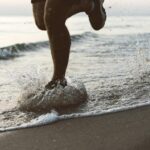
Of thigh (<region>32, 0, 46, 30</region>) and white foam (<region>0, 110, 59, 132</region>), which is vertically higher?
thigh (<region>32, 0, 46, 30</region>)

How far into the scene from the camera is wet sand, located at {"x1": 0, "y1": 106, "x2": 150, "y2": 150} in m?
3.74

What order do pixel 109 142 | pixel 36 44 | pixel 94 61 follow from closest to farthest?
pixel 109 142, pixel 94 61, pixel 36 44

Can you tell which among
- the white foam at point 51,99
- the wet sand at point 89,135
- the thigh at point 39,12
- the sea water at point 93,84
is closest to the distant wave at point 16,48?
the sea water at point 93,84

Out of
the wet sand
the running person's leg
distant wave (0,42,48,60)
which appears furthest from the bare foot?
distant wave (0,42,48,60)

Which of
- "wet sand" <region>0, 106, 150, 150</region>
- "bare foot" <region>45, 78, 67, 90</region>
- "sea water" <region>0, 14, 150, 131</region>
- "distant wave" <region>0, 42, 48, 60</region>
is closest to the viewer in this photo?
"wet sand" <region>0, 106, 150, 150</region>

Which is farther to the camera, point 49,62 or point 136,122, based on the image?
point 49,62

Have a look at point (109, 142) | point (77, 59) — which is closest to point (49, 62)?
point (77, 59)

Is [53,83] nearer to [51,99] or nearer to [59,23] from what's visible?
[51,99]

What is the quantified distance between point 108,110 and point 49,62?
16.3ft

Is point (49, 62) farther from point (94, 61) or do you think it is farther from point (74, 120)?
point (74, 120)

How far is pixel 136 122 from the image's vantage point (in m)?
4.30

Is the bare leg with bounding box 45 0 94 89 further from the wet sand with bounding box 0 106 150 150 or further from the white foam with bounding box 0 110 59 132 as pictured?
the wet sand with bounding box 0 106 150 150

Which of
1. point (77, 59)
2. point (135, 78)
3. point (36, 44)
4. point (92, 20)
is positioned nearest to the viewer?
point (92, 20)

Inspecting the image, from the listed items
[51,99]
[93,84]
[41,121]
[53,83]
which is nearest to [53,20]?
[53,83]
